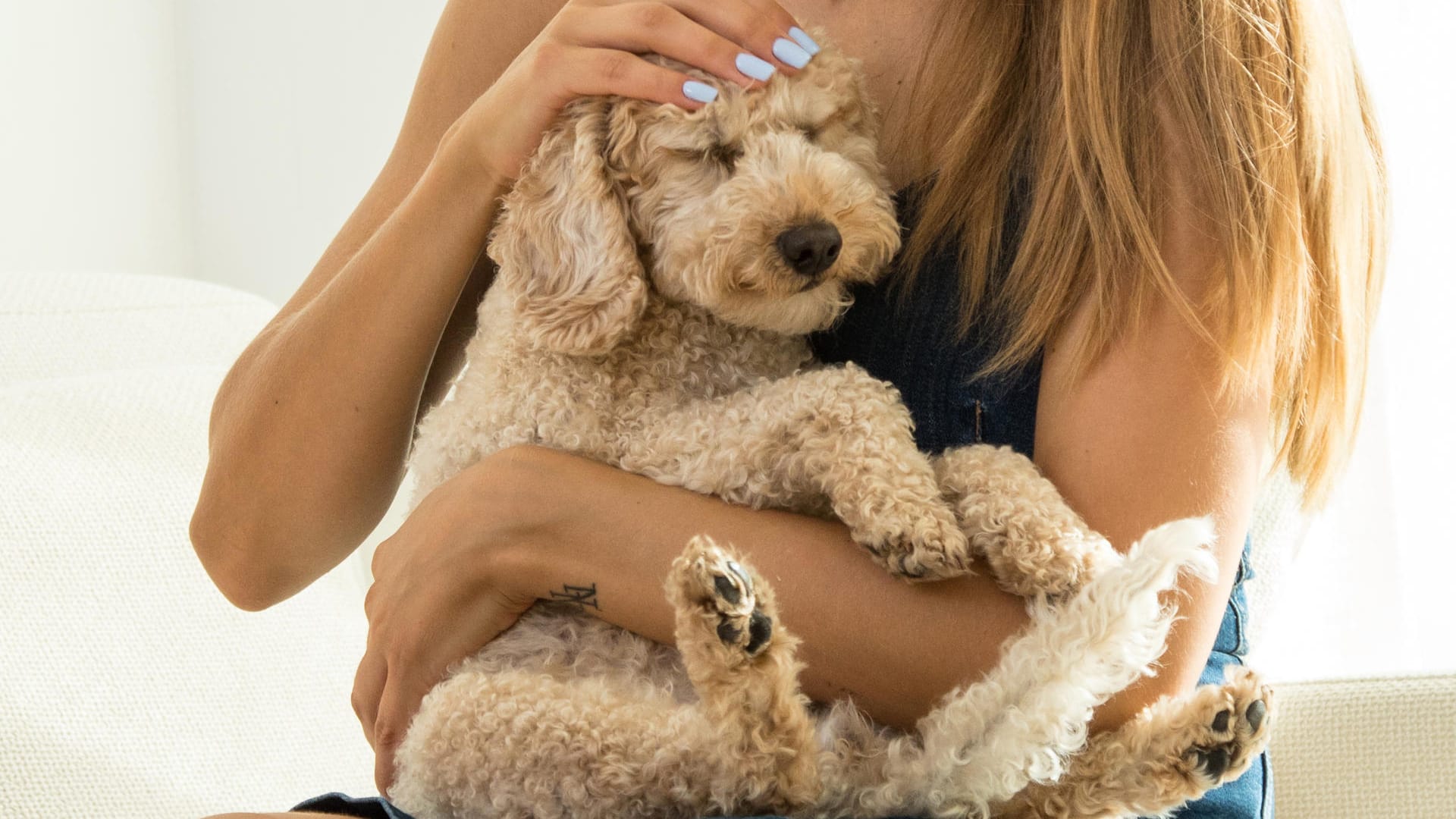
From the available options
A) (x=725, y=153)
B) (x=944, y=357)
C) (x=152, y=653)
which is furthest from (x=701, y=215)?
(x=152, y=653)

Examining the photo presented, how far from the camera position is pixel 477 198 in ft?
4.56

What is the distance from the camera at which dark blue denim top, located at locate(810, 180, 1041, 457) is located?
1312 millimetres

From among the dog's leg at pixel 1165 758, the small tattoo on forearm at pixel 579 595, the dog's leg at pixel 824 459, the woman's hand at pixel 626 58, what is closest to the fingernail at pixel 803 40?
the woman's hand at pixel 626 58

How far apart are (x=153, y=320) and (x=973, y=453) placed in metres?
1.53

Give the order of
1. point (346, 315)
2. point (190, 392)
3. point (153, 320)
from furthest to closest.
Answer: point (153, 320) < point (190, 392) < point (346, 315)

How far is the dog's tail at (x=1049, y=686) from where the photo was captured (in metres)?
1.02

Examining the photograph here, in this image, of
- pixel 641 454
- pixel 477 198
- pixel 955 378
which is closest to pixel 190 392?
pixel 477 198

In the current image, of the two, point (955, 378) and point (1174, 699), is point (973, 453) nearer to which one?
point (955, 378)

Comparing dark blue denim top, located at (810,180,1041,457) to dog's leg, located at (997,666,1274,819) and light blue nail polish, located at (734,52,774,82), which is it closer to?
light blue nail polish, located at (734,52,774,82)

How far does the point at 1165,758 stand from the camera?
1044 millimetres

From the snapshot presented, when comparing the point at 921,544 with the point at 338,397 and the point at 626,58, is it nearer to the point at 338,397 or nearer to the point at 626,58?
the point at 626,58

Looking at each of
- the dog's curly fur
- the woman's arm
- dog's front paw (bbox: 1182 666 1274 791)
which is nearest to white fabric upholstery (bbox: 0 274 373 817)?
the woman's arm

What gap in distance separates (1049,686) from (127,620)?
1242 mm

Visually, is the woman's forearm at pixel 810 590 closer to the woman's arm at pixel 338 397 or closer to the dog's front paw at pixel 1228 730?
the dog's front paw at pixel 1228 730
